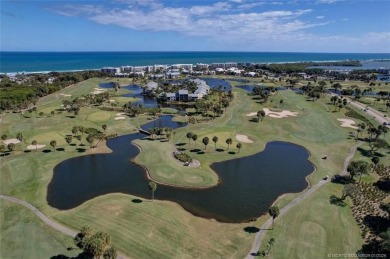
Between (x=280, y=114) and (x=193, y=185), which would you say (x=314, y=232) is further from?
(x=280, y=114)

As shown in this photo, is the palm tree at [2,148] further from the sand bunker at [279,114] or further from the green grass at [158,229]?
the sand bunker at [279,114]

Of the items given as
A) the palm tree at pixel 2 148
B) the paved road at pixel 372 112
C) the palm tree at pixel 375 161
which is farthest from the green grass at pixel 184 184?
the paved road at pixel 372 112

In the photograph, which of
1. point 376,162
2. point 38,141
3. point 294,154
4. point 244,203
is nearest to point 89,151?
point 38,141

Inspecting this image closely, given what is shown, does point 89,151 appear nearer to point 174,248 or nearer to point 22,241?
point 22,241

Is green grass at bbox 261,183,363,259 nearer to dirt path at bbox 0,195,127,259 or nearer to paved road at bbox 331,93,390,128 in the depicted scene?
dirt path at bbox 0,195,127,259

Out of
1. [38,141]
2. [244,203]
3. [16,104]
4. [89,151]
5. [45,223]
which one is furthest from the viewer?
[16,104]

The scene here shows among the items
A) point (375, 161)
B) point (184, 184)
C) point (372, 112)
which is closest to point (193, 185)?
point (184, 184)

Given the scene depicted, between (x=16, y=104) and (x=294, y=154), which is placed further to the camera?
(x=16, y=104)
